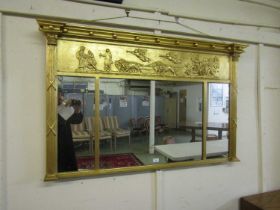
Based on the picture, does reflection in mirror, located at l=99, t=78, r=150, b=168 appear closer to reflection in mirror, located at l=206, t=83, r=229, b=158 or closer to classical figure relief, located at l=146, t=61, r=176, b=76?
classical figure relief, located at l=146, t=61, r=176, b=76

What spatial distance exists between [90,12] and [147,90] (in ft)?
2.45

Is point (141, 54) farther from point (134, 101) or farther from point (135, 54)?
point (134, 101)

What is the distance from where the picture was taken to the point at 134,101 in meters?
1.60

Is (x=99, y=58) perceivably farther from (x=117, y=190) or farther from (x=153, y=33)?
(x=117, y=190)

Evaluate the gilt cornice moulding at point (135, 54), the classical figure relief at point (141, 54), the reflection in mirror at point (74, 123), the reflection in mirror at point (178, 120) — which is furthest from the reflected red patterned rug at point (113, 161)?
the classical figure relief at point (141, 54)

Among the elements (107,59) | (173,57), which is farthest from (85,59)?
(173,57)

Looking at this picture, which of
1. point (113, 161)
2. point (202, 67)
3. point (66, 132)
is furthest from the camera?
point (202, 67)

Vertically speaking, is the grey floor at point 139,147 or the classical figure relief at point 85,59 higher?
the classical figure relief at point 85,59

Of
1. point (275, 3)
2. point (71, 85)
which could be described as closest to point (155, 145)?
point (71, 85)

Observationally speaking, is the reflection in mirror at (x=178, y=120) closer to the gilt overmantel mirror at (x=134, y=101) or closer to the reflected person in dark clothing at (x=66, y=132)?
the gilt overmantel mirror at (x=134, y=101)

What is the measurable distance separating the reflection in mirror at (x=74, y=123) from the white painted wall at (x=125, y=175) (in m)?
0.13

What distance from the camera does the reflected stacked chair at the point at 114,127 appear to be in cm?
154

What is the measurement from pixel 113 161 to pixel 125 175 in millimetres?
169

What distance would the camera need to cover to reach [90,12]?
152 centimetres
